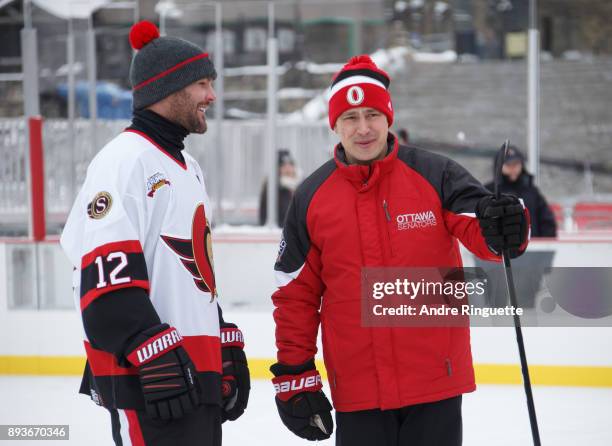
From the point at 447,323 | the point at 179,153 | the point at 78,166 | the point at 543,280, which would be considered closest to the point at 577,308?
the point at 543,280

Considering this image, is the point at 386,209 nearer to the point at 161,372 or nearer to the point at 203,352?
the point at 203,352

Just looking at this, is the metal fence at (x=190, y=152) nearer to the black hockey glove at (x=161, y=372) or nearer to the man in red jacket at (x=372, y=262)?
the man in red jacket at (x=372, y=262)

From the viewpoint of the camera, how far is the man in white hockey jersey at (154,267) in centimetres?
167

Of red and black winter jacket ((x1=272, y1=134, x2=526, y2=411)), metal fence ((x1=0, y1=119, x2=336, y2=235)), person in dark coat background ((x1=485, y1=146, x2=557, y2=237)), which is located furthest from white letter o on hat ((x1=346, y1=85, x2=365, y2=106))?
metal fence ((x1=0, y1=119, x2=336, y2=235))

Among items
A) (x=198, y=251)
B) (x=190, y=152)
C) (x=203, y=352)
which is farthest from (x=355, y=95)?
(x=190, y=152)

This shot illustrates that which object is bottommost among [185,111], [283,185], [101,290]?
[101,290]

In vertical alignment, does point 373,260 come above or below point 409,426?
above

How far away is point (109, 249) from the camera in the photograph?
1675mm

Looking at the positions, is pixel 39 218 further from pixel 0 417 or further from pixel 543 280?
pixel 543 280

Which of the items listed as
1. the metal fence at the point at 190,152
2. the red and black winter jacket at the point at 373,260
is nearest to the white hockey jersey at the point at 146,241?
the red and black winter jacket at the point at 373,260

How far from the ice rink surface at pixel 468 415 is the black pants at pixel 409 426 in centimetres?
173

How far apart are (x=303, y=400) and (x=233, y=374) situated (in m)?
0.17

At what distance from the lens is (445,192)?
1938 mm

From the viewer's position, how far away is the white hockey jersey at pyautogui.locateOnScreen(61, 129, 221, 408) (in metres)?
1.68
